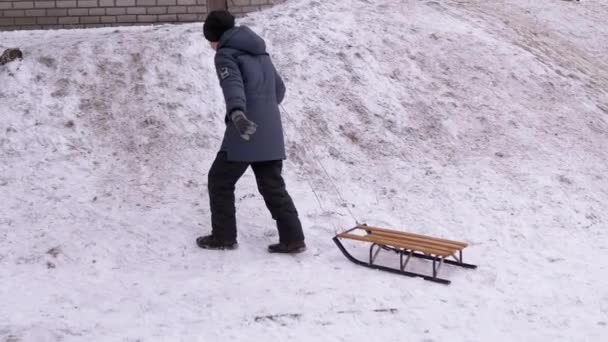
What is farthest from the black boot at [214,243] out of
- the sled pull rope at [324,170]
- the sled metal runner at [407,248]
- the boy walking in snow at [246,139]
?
the sled pull rope at [324,170]

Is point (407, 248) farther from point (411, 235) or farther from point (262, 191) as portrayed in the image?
point (262, 191)

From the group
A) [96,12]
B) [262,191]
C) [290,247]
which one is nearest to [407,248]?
[290,247]

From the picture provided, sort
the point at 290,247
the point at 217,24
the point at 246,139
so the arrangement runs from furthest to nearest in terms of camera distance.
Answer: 1. the point at 290,247
2. the point at 217,24
3. the point at 246,139

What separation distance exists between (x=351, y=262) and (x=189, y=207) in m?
1.49

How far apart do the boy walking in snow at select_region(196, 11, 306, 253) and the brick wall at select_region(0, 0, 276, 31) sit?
4.44 meters

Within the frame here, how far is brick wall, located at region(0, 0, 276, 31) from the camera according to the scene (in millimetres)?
9445

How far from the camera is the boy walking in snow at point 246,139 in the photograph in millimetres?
5234

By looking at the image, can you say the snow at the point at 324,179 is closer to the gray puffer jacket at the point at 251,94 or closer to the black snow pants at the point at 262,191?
the black snow pants at the point at 262,191

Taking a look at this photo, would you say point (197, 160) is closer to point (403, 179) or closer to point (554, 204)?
point (403, 179)

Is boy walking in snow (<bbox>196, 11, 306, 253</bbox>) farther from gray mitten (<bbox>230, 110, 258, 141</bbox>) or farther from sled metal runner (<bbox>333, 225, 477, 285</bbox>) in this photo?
sled metal runner (<bbox>333, 225, 477, 285</bbox>)

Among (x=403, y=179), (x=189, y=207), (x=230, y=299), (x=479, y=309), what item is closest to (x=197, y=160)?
(x=189, y=207)

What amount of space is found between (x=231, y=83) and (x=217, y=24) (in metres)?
0.47

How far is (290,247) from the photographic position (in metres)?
5.48

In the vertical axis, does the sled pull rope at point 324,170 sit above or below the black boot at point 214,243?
above
